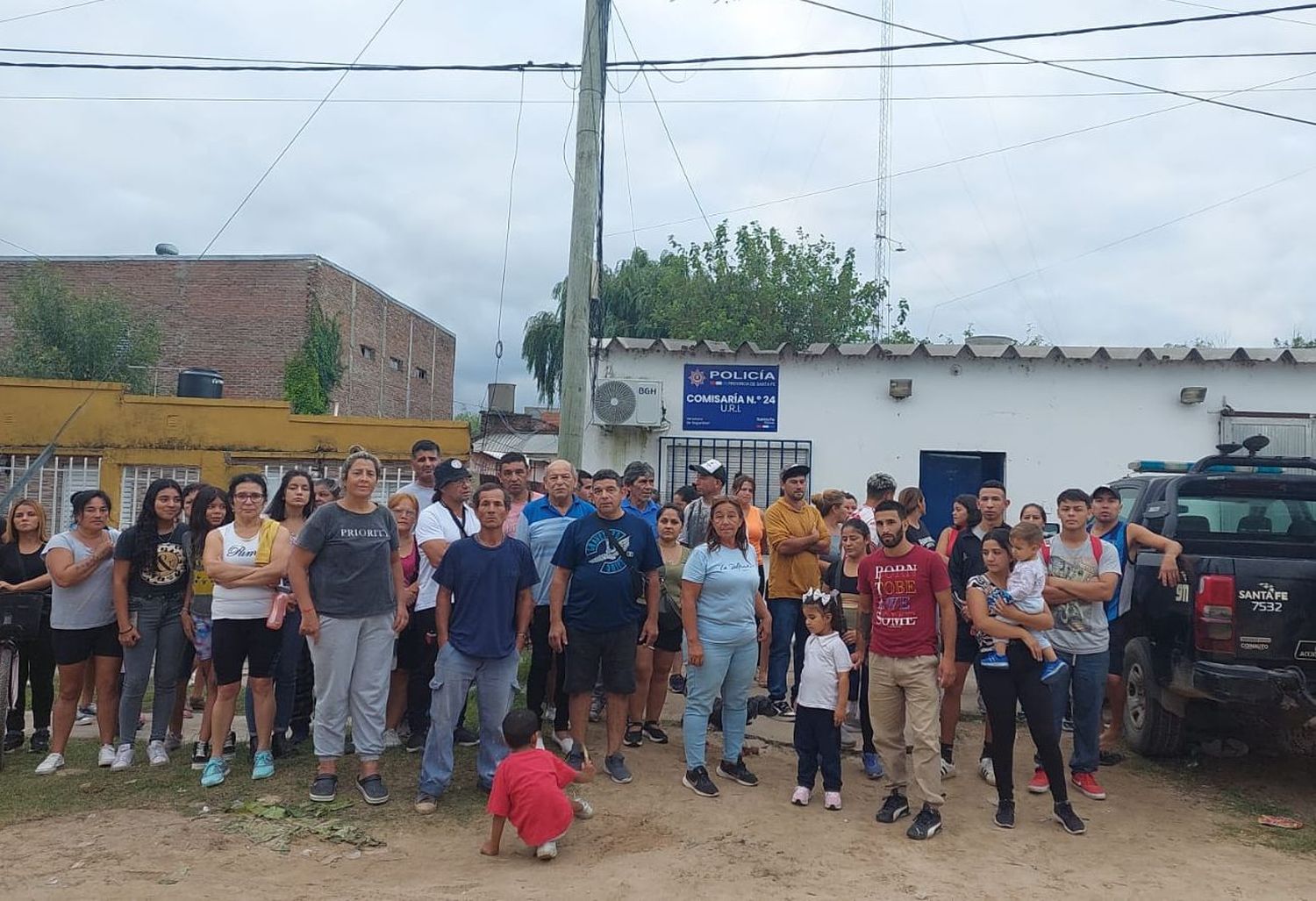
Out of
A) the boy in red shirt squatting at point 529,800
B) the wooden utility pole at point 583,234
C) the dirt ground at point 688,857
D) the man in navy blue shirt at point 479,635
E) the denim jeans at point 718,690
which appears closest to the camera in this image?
the dirt ground at point 688,857

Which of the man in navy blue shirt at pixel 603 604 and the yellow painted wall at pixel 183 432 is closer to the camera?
the man in navy blue shirt at pixel 603 604

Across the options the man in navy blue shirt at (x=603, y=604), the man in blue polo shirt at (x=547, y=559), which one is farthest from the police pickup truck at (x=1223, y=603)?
the man in blue polo shirt at (x=547, y=559)

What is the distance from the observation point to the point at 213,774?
219 inches

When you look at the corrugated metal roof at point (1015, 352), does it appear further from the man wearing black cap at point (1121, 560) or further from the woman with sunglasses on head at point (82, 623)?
the woman with sunglasses on head at point (82, 623)

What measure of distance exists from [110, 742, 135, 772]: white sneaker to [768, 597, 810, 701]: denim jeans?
13.6 feet

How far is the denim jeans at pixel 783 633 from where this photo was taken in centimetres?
687

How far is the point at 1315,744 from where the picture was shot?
6875mm

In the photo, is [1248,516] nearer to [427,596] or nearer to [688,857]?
[688,857]

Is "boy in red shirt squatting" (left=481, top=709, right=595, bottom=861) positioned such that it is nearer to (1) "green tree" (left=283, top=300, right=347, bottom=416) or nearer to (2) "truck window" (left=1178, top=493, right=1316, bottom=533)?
(2) "truck window" (left=1178, top=493, right=1316, bottom=533)

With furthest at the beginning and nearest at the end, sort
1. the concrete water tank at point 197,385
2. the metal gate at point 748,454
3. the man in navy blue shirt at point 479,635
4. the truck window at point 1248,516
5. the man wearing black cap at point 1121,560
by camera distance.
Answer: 1. the concrete water tank at point 197,385
2. the metal gate at point 748,454
3. the truck window at point 1248,516
4. the man wearing black cap at point 1121,560
5. the man in navy blue shirt at point 479,635

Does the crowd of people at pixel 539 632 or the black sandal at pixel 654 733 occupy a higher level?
the crowd of people at pixel 539 632

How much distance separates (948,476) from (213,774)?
9192mm

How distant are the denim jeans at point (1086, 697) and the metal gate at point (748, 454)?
6387 millimetres

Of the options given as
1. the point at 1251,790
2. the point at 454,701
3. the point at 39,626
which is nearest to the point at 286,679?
the point at 454,701
